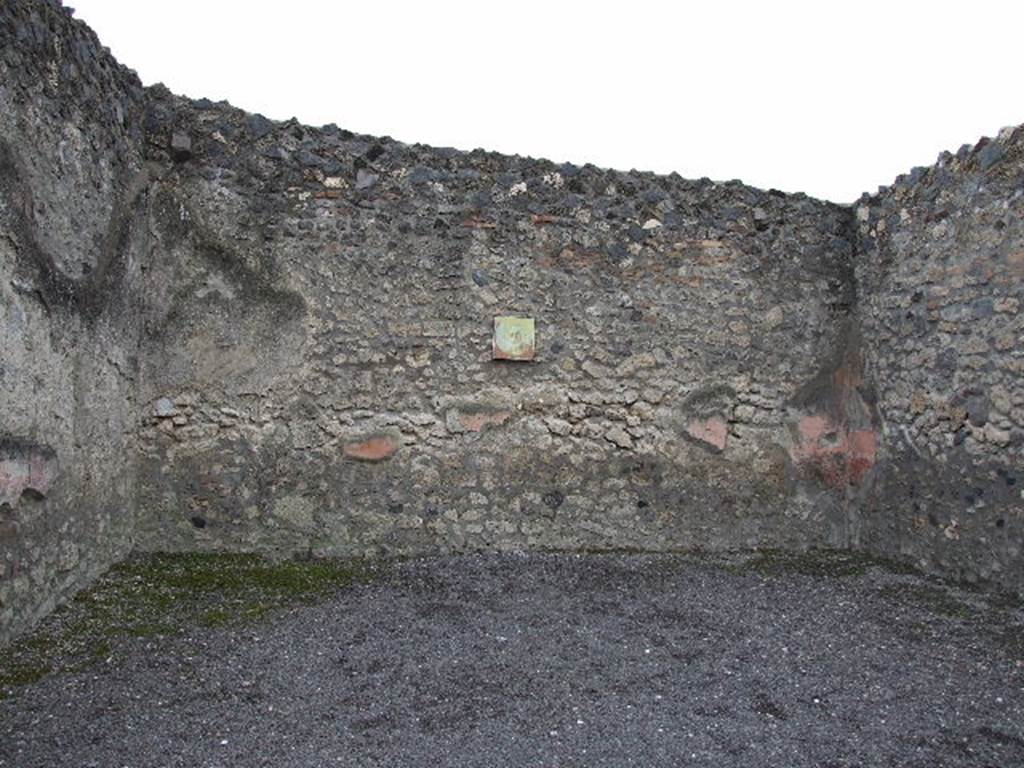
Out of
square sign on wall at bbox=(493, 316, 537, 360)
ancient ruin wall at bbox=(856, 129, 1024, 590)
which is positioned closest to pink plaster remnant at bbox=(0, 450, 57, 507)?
square sign on wall at bbox=(493, 316, 537, 360)

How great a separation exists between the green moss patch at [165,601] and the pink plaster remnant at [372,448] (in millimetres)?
656

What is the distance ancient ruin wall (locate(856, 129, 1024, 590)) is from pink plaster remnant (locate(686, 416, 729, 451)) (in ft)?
3.54

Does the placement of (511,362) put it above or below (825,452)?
above

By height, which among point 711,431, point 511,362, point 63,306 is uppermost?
point 63,306

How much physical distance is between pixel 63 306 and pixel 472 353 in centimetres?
239

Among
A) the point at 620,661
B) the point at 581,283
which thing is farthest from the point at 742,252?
the point at 620,661

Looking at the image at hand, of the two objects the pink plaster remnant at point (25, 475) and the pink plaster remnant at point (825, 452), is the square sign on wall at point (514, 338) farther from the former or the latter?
the pink plaster remnant at point (25, 475)

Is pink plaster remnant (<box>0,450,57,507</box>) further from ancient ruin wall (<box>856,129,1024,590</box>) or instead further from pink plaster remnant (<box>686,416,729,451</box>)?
ancient ruin wall (<box>856,129,1024,590</box>)

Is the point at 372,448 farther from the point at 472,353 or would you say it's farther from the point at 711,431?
the point at 711,431

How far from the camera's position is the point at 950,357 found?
16.5 feet

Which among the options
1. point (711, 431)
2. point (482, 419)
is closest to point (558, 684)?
point (482, 419)

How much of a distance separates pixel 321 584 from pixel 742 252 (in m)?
3.59

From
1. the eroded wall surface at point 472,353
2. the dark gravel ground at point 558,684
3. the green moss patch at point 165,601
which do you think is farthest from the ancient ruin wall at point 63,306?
the dark gravel ground at point 558,684

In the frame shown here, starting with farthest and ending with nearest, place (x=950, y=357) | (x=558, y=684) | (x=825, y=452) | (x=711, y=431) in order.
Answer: (x=825, y=452) < (x=711, y=431) < (x=950, y=357) < (x=558, y=684)
